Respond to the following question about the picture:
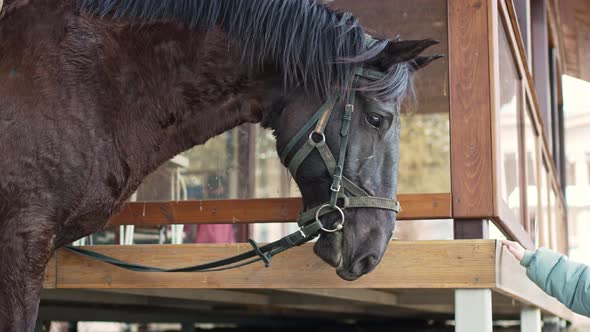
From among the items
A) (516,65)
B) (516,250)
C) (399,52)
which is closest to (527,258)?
(516,250)

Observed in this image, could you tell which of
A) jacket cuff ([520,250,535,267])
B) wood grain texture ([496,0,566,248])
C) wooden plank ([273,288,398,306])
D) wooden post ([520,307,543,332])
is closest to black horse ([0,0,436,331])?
jacket cuff ([520,250,535,267])

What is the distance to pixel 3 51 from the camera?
227 cm

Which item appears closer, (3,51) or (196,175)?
(3,51)

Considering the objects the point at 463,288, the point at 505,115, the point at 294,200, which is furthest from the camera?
the point at 505,115

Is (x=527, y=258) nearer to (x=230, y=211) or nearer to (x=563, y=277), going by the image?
(x=563, y=277)

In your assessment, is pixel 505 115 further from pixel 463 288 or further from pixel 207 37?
pixel 207 37

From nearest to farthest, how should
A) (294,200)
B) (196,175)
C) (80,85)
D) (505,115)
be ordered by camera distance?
(80,85) → (294,200) → (505,115) → (196,175)

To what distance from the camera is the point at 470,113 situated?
105 inches

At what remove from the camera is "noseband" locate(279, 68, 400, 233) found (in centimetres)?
216

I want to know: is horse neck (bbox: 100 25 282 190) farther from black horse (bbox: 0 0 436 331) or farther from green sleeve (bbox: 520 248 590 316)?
green sleeve (bbox: 520 248 590 316)

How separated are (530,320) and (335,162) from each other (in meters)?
2.00

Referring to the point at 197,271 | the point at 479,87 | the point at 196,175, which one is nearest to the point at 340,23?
the point at 479,87

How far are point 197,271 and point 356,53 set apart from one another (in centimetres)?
104

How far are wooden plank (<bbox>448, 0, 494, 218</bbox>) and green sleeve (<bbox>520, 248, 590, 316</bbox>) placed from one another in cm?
44
